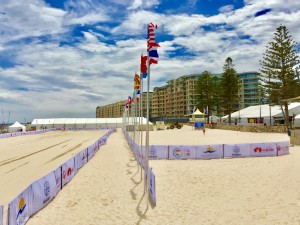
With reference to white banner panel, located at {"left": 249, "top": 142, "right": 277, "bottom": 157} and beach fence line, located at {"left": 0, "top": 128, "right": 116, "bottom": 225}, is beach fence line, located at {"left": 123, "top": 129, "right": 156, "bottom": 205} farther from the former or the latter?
white banner panel, located at {"left": 249, "top": 142, "right": 277, "bottom": 157}

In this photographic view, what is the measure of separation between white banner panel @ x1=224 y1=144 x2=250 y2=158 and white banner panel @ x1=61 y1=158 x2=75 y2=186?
45.4 ft

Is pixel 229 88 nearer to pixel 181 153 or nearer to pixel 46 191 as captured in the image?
pixel 181 153

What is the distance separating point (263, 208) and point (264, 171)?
795 centimetres

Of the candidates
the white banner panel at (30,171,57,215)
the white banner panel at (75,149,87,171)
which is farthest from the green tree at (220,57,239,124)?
the white banner panel at (30,171,57,215)

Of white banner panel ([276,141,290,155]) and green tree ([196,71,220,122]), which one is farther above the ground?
green tree ([196,71,220,122])

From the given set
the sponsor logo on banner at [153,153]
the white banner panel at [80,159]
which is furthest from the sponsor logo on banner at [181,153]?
the white banner panel at [80,159]

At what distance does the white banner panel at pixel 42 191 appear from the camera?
37.0 ft

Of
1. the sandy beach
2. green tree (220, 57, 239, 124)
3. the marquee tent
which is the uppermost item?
green tree (220, 57, 239, 124)

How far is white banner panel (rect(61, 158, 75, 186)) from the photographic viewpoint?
630 inches

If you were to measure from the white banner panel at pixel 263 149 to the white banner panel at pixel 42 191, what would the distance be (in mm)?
18252

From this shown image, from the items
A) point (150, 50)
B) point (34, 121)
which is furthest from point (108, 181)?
point (34, 121)

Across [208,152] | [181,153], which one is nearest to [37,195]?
[181,153]

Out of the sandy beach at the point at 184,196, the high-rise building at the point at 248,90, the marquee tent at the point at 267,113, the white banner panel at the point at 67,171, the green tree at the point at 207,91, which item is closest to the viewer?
the sandy beach at the point at 184,196

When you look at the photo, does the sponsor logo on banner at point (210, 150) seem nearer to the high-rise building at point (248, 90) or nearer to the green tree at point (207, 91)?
the green tree at point (207, 91)
